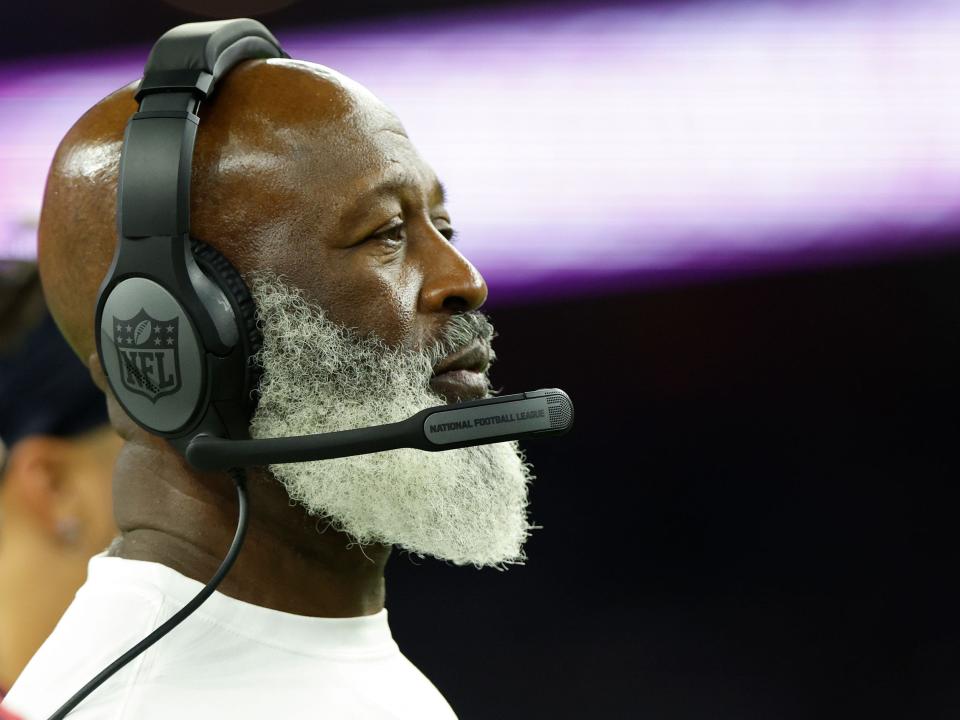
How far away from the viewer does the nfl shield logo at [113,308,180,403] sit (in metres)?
0.98

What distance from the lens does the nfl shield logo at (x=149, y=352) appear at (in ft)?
3.21

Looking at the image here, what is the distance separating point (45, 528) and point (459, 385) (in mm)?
983

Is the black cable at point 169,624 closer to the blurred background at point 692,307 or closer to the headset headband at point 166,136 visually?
the headset headband at point 166,136

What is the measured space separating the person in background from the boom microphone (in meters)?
0.76

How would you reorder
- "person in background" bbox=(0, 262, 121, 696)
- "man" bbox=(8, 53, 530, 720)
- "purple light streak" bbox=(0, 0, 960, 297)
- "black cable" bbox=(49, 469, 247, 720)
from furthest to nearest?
"purple light streak" bbox=(0, 0, 960, 297)
"person in background" bbox=(0, 262, 121, 696)
"man" bbox=(8, 53, 530, 720)
"black cable" bbox=(49, 469, 247, 720)

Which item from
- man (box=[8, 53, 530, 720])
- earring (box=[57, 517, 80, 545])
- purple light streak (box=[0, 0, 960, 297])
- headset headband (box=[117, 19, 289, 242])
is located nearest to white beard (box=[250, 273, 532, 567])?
man (box=[8, 53, 530, 720])

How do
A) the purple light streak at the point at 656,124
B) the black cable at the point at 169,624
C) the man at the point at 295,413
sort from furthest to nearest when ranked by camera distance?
the purple light streak at the point at 656,124
the man at the point at 295,413
the black cable at the point at 169,624

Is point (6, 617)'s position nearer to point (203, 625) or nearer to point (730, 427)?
point (203, 625)

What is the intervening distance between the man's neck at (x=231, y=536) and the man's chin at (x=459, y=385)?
0.17 meters

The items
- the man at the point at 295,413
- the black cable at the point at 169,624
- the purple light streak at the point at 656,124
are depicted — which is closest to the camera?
the black cable at the point at 169,624

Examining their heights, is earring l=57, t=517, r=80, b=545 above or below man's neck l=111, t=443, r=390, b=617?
below

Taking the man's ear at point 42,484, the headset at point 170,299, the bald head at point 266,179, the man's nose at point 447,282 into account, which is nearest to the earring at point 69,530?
the man's ear at point 42,484

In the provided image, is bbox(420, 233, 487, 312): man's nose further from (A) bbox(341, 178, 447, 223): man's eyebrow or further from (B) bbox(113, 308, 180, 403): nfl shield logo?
(B) bbox(113, 308, 180, 403): nfl shield logo

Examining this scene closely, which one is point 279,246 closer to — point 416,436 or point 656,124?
point 416,436
